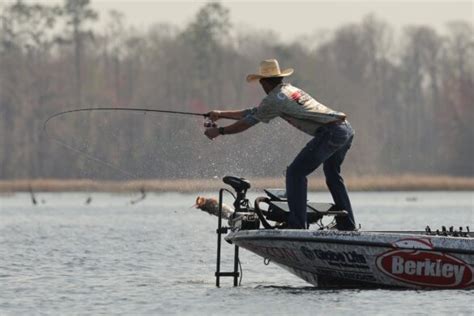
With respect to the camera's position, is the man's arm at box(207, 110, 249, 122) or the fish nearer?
the man's arm at box(207, 110, 249, 122)

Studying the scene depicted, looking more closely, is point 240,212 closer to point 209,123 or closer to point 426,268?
point 209,123

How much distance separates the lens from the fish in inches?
696

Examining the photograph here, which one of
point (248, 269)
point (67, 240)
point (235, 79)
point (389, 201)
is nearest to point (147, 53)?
point (235, 79)

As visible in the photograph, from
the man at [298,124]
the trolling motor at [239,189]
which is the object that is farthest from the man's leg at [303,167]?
the trolling motor at [239,189]

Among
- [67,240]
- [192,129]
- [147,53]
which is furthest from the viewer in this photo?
[147,53]

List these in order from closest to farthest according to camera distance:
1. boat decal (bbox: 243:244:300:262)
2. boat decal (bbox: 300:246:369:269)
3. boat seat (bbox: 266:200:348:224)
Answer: boat decal (bbox: 300:246:369:269), boat decal (bbox: 243:244:300:262), boat seat (bbox: 266:200:348:224)

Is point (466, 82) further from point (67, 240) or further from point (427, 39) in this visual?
point (67, 240)

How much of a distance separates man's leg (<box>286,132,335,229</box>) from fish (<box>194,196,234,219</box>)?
114 centimetres

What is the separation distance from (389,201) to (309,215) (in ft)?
126

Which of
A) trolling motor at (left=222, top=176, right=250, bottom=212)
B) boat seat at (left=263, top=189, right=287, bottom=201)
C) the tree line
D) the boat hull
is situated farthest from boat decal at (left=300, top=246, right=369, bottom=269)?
the tree line

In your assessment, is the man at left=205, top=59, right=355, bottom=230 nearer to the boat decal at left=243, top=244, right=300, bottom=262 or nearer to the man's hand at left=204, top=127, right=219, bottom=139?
the man's hand at left=204, top=127, right=219, bottom=139

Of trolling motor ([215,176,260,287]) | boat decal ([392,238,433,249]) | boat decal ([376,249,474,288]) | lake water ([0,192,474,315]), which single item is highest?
trolling motor ([215,176,260,287])

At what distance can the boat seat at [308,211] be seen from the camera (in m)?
17.0

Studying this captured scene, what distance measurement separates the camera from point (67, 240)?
29.4 meters
